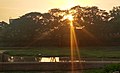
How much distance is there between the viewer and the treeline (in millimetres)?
56241

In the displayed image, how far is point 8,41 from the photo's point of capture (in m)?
59.8

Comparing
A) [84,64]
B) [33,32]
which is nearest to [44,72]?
[84,64]

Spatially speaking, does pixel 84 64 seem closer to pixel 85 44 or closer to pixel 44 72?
pixel 44 72

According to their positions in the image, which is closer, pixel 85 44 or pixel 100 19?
pixel 85 44

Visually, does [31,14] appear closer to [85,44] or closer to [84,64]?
[85,44]

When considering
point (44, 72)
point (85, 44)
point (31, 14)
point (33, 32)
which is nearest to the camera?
point (44, 72)

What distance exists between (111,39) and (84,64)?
4124cm

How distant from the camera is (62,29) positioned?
5681cm

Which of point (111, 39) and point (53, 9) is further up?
point (53, 9)

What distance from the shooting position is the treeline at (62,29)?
185 feet

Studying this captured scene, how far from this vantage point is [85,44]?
5559 centimetres

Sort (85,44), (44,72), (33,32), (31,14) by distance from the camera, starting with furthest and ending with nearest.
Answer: (31,14) < (33,32) < (85,44) < (44,72)

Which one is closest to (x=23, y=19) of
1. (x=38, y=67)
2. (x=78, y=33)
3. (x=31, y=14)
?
(x=31, y=14)

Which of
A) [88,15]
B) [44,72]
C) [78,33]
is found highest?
[88,15]
